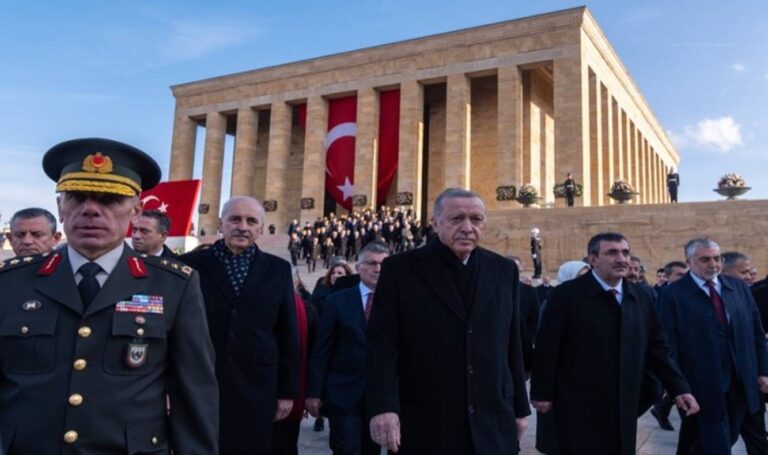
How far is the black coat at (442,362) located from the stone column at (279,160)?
25.6m

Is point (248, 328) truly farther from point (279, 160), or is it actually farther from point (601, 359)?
point (279, 160)

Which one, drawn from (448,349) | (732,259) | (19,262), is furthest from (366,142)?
(19,262)

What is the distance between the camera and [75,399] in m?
1.54

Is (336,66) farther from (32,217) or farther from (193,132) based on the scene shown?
(32,217)

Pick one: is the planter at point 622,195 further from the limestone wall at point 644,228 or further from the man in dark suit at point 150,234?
the man in dark suit at point 150,234

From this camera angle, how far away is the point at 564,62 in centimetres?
2205

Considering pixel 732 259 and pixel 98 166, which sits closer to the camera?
pixel 98 166

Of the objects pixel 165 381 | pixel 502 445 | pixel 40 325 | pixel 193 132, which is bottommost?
pixel 502 445

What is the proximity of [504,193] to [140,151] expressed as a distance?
21.3 metres

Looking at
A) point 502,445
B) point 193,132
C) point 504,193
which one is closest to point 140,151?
point 502,445

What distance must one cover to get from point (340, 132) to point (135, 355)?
85.2 ft

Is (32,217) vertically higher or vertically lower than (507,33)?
lower

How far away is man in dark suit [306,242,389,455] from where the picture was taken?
3602mm

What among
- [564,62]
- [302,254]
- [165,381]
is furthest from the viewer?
[564,62]
